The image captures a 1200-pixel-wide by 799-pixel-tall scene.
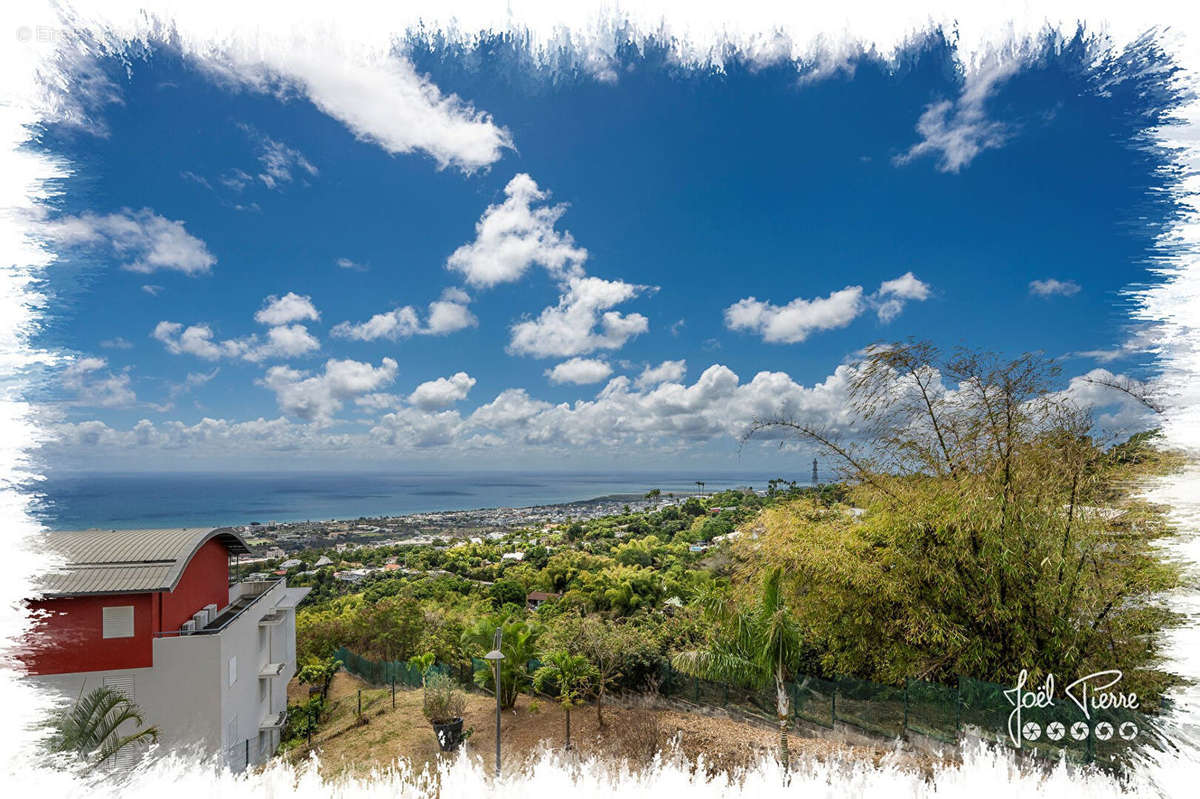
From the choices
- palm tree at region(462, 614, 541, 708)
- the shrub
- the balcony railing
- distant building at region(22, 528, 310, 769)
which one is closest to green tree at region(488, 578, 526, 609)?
the balcony railing

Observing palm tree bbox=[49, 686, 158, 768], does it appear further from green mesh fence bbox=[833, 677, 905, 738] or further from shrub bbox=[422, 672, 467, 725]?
green mesh fence bbox=[833, 677, 905, 738]

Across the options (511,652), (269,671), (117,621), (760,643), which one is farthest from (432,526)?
(760,643)

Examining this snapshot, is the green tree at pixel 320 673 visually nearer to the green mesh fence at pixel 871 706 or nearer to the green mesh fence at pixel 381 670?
the green mesh fence at pixel 381 670

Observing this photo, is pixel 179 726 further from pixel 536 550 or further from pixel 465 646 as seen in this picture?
pixel 536 550

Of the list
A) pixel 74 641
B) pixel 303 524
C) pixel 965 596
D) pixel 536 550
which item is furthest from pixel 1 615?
pixel 303 524
